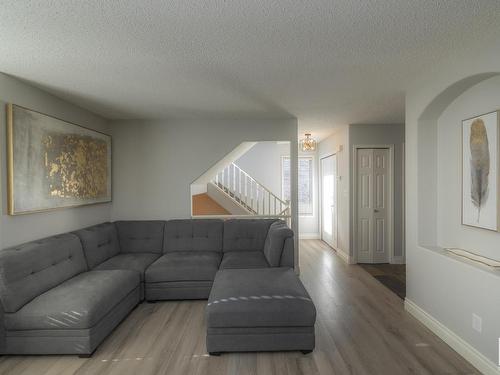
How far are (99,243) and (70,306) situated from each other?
4.38ft

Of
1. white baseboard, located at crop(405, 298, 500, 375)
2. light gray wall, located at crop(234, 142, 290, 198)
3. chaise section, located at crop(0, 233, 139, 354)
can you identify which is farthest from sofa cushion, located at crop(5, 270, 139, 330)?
light gray wall, located at crop(234, 142, 290, 198)

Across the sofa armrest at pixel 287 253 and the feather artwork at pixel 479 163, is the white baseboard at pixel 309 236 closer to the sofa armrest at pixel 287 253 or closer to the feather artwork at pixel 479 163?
the sofa armrest at pixel 287 253

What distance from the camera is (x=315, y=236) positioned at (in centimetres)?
727

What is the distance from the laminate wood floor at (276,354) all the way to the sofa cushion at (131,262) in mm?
445

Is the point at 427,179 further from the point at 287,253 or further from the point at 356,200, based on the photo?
the point at 356,200

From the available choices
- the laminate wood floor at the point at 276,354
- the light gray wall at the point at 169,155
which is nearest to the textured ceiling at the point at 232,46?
the light gray wall at the point at 169,155

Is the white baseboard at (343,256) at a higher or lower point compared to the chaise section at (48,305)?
lower

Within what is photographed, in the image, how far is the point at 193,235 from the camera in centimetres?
412

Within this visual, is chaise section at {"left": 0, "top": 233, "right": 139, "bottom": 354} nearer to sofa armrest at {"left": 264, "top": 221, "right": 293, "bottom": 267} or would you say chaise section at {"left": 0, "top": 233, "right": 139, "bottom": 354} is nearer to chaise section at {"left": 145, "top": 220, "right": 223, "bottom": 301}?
chaise section at {"left": 145, "top": 220, "right": 223, "bottom": 301}

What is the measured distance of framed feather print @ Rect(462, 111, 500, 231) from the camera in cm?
231

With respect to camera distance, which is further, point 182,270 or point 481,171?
point 182,270

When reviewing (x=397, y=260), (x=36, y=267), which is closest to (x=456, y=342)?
(x=397, y=260)

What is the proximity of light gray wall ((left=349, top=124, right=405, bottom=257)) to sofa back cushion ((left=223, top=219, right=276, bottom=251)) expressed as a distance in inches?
93.2

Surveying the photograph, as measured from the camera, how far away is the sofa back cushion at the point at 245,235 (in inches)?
161
